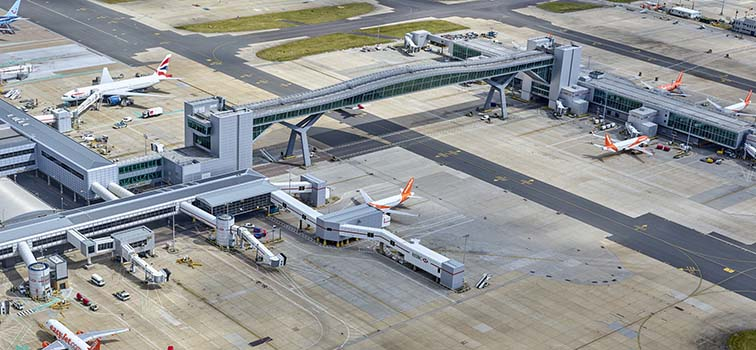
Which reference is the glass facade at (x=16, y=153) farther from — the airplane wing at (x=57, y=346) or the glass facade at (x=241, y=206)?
the airplane wing at (x=57, y=346)

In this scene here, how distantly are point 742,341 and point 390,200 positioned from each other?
5771cm

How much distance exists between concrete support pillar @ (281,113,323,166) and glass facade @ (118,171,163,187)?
2462cm

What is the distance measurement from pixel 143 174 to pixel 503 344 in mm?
70025

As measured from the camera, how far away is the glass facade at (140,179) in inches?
6502

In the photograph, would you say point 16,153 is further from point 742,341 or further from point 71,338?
point 742,341

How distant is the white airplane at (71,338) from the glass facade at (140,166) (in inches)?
1765

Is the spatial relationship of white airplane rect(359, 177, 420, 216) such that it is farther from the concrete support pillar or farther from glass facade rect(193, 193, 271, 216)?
the concrete support pillar

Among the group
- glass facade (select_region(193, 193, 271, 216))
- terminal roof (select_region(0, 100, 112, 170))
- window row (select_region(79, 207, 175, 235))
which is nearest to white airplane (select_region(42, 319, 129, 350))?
window row (select_region(79, 207, 175, 235))

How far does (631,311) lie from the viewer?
13738cm

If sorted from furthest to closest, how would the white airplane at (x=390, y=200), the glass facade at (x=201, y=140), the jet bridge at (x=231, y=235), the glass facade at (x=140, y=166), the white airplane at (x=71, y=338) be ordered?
the glass facade at (x=201, y=140) → the glass facade at (x=140, y=166) → the white airplane at (x=390, y=200) → the jet bridge at (x=231, y=235) → the white airplane at (x=71, y=338)

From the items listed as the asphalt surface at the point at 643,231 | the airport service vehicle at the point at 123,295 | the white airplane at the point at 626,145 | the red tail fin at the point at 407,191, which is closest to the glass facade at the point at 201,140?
the asphalt surface at the point at 643,231

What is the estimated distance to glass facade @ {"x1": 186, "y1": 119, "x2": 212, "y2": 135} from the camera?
168 m

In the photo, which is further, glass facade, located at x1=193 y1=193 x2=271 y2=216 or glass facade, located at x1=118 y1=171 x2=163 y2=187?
glass facade, located at x1=118 y1=171 x2=163 y2=187

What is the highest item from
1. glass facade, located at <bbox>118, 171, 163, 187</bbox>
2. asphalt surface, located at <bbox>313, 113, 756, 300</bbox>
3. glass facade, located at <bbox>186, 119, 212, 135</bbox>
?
glass facade, located at <bbox>186, 119, 212, 135</bbox>
